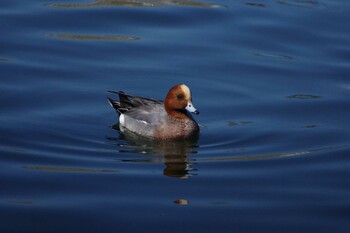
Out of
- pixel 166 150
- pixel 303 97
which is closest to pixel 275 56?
pixel 303 97

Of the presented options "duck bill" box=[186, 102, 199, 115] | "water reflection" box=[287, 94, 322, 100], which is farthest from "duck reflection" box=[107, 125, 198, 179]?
"water reflection" box=[287, 94, 322, 100]

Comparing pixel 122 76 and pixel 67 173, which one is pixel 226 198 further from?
pixel 122 76

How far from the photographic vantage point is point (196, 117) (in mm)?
12102

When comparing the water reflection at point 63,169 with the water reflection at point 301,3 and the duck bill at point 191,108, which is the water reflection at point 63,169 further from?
the water reflection at point 301,3

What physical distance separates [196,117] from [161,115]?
481 millimetres

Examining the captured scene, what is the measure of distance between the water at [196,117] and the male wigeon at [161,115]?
0.18m

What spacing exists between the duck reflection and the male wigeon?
0.34 ft

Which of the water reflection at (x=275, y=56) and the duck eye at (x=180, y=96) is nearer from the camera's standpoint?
the duck eye at (x=180, y=96)

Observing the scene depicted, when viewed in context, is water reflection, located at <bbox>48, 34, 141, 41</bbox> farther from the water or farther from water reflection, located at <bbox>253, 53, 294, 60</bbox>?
water reflection, located at <bbox>253, 53, 294, 60</bbox>

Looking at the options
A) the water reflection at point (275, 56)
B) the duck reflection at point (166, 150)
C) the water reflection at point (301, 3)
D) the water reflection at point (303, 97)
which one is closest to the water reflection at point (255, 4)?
the water reflection at point (301, 3)

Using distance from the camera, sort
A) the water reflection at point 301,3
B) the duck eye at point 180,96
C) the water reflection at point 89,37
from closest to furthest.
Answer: the duck eye at point 180,96 → the water reflection at point 89,37 → the water reflection at point 301,3

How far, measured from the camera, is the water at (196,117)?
8.73 meters

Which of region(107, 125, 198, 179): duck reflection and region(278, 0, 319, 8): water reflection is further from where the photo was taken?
region(278, 0, 319, 8): water reflection

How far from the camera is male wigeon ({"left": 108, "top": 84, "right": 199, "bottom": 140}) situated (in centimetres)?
1149
